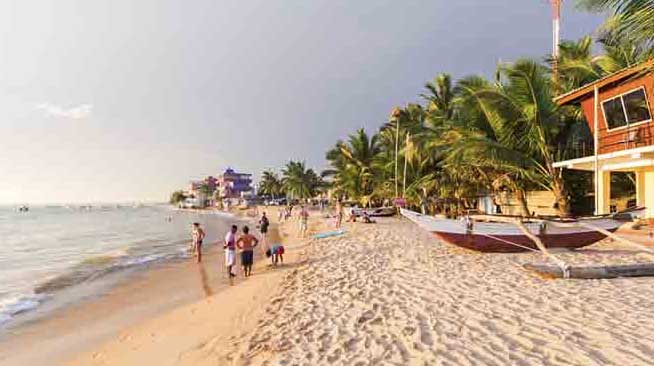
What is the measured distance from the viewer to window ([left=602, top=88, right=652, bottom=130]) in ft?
42.9

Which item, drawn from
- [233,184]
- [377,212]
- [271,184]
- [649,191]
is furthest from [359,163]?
[233,184]

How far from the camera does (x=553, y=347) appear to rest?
14.8ft

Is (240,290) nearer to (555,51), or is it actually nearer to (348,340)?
(348,340)

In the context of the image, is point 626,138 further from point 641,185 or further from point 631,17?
point 631,17

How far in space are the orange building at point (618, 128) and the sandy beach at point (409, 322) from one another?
4.62 m

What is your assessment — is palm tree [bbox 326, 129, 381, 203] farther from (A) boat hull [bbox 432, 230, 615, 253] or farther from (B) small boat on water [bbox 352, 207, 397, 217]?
(A) boat hull [bbox 432, 230, 615, 253]

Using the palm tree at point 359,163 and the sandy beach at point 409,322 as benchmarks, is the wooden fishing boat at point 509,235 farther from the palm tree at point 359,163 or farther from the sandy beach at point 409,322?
the palm tree at point 359,163

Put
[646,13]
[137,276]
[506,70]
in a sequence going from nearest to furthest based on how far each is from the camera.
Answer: [646,13] < [137,276] < [506,70]

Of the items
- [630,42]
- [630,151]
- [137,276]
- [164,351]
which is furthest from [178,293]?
[630,151]

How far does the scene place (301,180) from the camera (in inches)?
2618

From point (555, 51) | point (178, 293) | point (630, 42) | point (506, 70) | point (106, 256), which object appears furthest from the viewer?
point (555, 51)

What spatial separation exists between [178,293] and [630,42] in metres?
10.2

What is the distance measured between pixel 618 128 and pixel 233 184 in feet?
362

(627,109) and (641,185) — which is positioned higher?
(627,109)
